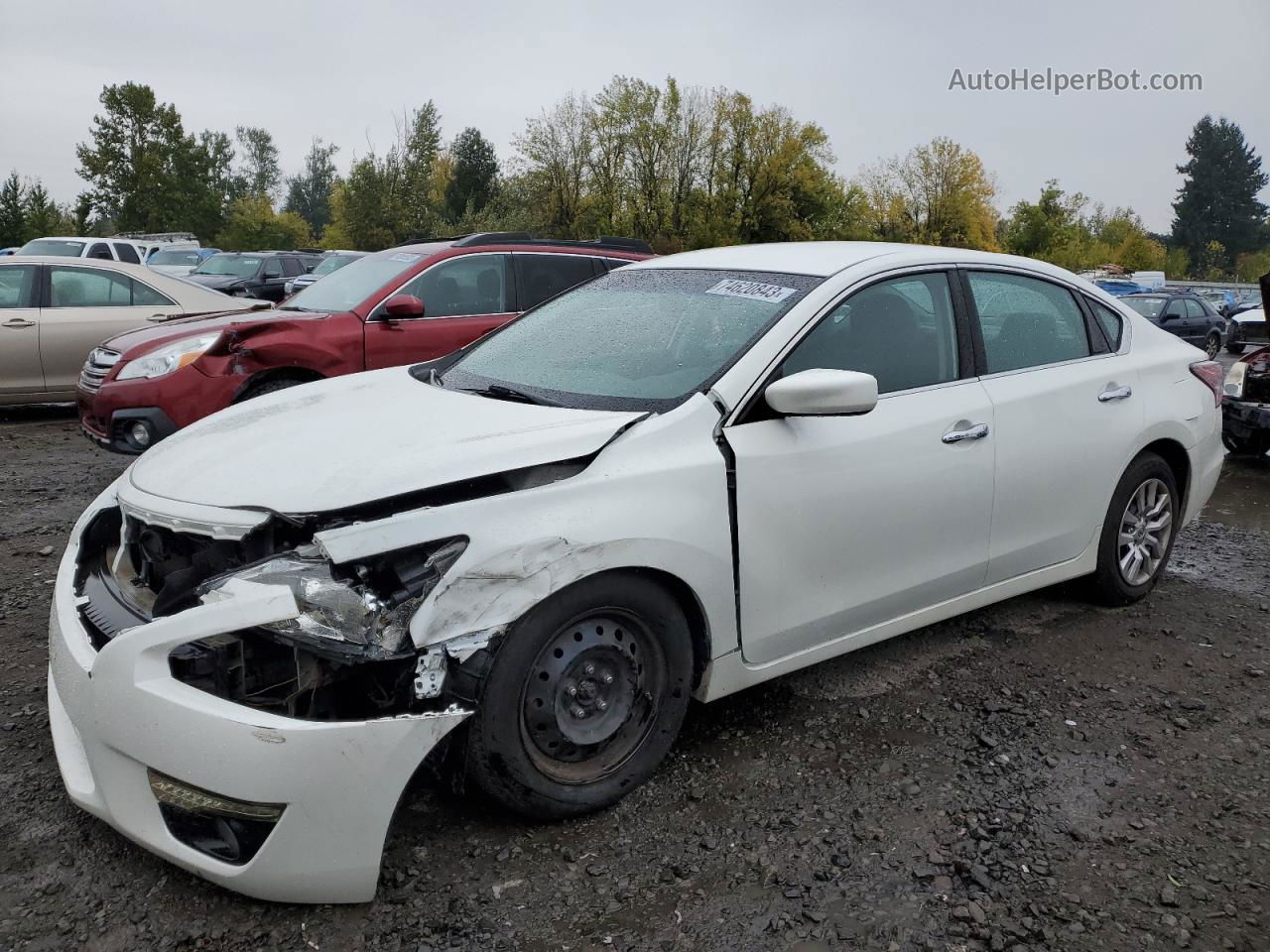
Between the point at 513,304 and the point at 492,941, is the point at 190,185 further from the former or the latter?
the point at 492,941

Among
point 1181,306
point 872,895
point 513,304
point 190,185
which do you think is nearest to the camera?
point 872,895

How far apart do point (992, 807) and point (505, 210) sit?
46.7 metres

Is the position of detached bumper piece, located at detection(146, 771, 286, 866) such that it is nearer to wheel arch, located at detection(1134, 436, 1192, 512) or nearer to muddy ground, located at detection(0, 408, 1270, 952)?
muddy ground, located at detection(0, 408, 1270, 952)

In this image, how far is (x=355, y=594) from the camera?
2.46 m

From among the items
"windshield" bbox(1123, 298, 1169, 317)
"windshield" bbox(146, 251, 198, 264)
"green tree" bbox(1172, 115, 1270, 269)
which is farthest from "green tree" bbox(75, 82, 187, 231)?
"green tree" bbox(1172, 115, 1270, 269)

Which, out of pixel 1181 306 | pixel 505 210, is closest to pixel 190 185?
pixel 505 210

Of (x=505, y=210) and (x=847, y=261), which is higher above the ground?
(x=505, y=210)

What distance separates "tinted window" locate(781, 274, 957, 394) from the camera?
3355 millimetres

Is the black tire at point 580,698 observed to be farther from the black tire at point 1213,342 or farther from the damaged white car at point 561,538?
the black tire at point 1213,342

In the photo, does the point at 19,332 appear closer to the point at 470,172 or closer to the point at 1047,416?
the point at 1047,416

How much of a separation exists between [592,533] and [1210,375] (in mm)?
3508

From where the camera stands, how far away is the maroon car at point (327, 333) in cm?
648

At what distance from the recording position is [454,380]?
143 inches

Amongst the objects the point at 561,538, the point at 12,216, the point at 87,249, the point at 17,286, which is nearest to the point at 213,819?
the point at 561,538
